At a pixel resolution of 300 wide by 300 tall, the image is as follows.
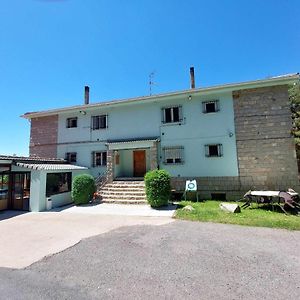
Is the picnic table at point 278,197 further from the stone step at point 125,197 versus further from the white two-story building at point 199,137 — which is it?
the stone step at point 125,197

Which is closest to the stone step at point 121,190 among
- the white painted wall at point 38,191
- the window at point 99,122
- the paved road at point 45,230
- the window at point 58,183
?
the window at point 58,183

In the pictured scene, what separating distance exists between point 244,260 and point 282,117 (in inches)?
433

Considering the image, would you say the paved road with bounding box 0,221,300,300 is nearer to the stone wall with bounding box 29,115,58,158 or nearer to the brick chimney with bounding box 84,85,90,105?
the stone wall with bounding box 29,115,58,158

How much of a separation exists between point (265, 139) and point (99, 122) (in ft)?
40.3

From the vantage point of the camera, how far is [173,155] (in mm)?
15430

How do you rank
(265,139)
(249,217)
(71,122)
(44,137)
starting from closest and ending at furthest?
(249,217) → (265,139) → (71,122) → (44,137)

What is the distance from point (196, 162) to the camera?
1483 centimetres

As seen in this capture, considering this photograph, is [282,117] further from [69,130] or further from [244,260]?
[69,130]

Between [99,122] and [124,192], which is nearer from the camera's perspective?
[124,192]

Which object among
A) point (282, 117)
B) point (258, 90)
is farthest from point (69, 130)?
point (282, 117)

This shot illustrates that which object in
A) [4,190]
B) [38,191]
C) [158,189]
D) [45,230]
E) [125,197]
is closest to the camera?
[45,230]

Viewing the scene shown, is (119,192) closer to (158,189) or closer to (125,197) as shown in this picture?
(125,197)

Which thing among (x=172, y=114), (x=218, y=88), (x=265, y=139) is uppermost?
(x=218, y=88)

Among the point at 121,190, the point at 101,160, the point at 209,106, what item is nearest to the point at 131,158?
the point at 101,160
